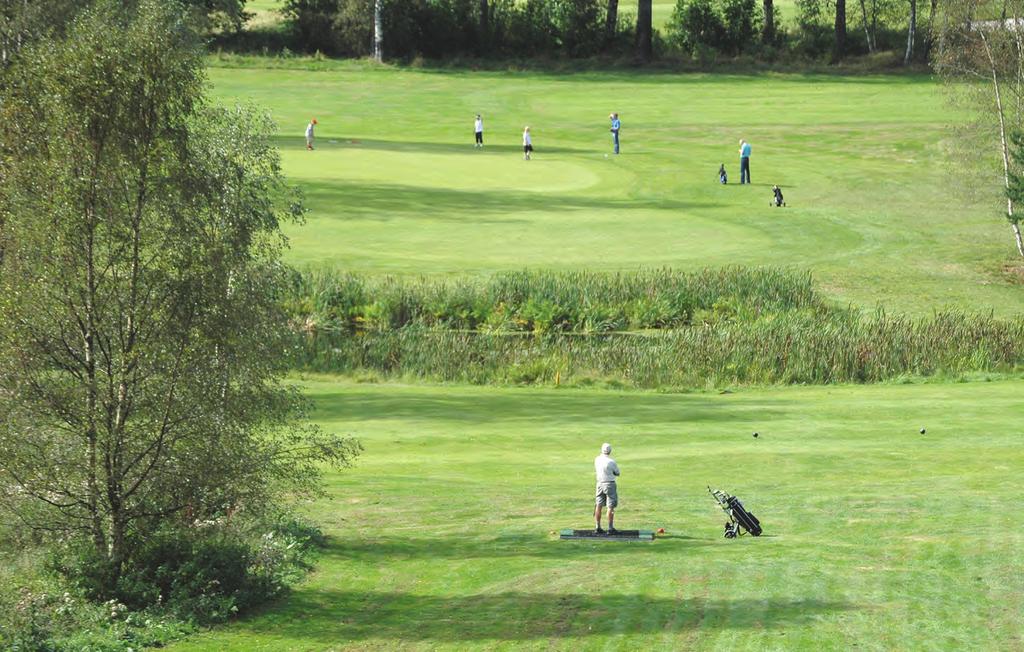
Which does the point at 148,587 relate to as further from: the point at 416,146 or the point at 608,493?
the point at 416,146

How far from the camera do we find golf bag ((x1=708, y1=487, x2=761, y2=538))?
21344 millimetres

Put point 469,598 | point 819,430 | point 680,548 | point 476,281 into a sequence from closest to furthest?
point 469,598 → point 680,548 → point 819,430 → point 476,281

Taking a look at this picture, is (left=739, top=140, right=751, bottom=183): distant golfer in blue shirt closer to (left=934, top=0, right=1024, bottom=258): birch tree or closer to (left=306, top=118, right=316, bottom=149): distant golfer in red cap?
(left=934, top=0, right=1024, bottom=258): birch tree

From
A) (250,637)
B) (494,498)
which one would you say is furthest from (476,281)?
(250,637)

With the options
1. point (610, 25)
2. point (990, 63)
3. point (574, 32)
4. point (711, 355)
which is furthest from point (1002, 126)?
point (574, 32)

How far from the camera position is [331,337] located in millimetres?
40250

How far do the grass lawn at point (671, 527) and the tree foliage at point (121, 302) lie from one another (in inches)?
95.9

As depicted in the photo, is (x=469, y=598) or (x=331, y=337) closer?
(x=469, y=598)

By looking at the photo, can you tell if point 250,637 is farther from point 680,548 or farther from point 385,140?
point 385,140

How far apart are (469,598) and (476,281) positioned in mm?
24408

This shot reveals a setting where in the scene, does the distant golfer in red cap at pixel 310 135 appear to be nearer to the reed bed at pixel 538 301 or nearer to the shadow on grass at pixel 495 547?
the reed bed at pixel 538 301

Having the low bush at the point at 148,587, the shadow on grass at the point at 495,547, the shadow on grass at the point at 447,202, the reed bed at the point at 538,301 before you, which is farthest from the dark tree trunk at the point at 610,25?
the low bush at the point at 148,587

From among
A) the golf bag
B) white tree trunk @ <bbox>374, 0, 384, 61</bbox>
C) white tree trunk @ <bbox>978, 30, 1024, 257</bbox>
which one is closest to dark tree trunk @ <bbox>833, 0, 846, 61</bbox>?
white tree trunk @ <bbox>374, 0, 384, 61</bbox>

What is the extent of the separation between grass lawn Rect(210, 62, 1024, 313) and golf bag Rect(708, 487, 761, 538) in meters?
22.6
